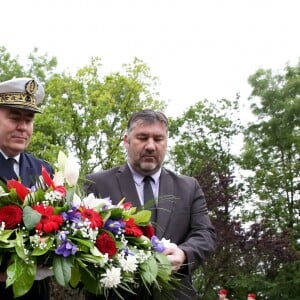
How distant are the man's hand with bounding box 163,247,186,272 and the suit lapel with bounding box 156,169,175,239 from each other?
300mm

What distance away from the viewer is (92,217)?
3061 millimetres

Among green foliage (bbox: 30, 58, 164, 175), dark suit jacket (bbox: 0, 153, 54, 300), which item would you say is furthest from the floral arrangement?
green foliage (bbox: 30, 58, 164, 175)

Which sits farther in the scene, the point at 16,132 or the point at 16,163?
the point at 16,163

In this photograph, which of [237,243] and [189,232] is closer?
[189,232]

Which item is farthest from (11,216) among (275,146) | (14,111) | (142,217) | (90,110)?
(275,146)

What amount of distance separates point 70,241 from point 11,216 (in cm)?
33

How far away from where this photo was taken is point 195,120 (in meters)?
27.2

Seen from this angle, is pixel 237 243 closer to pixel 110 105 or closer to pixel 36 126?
pixel 110 105

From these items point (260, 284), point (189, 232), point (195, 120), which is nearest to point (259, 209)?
point (260, 284)

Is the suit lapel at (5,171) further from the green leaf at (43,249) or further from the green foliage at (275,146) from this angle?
the green foliage at (275,146)

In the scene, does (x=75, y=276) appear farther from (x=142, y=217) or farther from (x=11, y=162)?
(x=11, y=162)

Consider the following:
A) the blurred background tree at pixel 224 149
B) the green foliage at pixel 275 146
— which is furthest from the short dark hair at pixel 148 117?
the green foliage at pixel 275 146

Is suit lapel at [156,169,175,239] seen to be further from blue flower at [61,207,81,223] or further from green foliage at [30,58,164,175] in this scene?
green foliage at [30,58,164,175]

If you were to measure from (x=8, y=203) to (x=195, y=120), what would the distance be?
79.7ft
